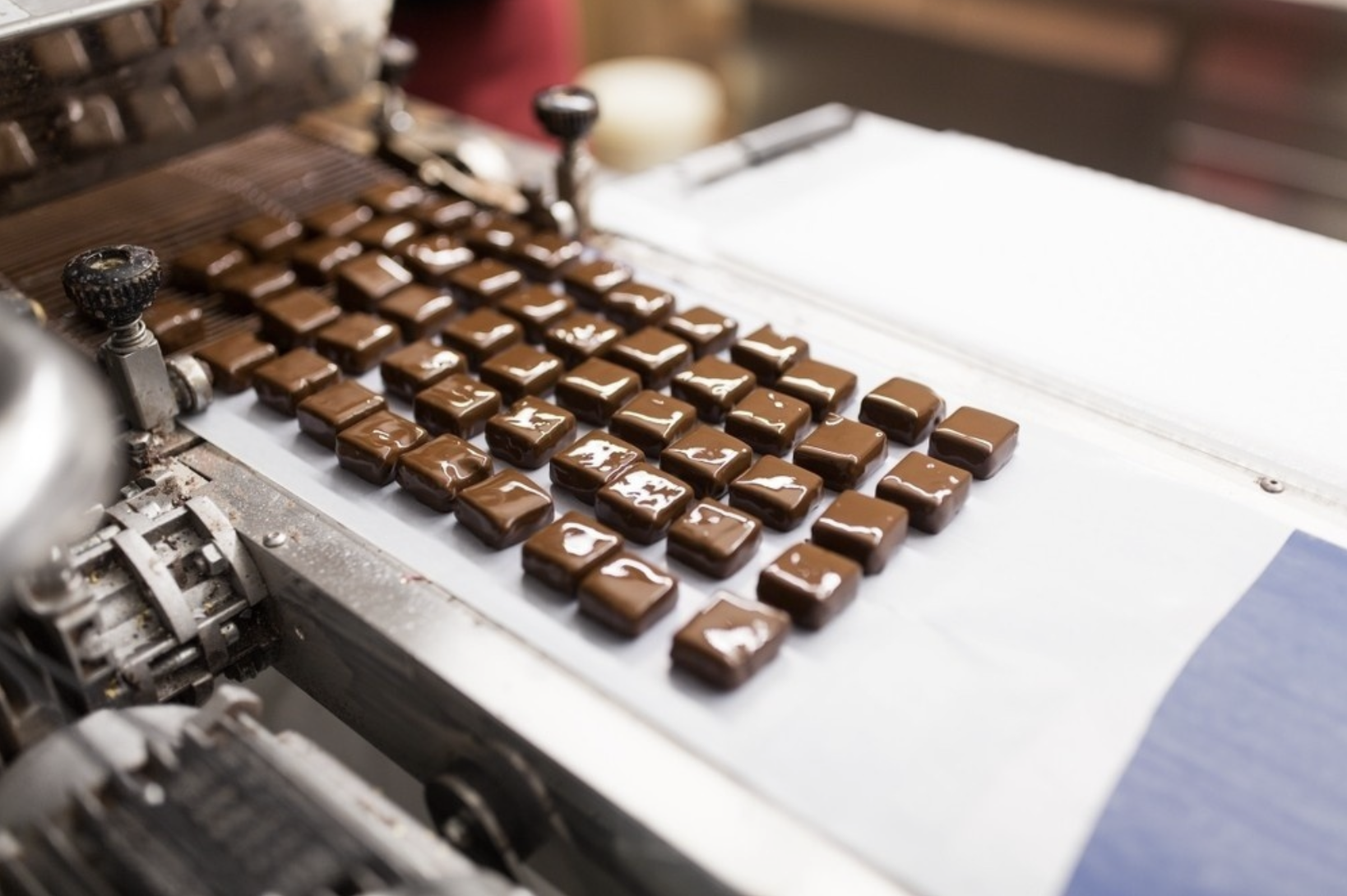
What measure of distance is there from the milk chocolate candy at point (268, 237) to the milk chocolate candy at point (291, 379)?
0.34 metres

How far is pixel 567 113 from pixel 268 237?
52 centimetres

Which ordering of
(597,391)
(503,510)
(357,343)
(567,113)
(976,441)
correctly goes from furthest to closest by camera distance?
1. (567,113)
2. (357,343)
3. (597,391)
4. (976,441)
5. (503,510)

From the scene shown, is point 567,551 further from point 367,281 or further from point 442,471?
point 367,281

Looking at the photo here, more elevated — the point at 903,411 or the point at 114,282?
the point at 114,282

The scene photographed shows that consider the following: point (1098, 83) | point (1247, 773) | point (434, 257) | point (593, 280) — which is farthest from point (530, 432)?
point (1098, 83)

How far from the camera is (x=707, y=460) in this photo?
139 centimetres

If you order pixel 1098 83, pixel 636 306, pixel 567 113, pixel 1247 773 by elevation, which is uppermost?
pixel 567 113

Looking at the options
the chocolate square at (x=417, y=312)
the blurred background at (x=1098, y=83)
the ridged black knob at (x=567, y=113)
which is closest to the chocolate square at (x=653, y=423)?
the chocolate square at (x=417, y=312)

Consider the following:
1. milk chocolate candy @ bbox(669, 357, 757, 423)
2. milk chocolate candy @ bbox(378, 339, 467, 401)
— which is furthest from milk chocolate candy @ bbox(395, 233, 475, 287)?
milk chocolate candy @ bbox(669, 357, 757, 423)

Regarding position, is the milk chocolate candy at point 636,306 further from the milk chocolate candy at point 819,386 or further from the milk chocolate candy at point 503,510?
the milk chocolate candy at point 503,510

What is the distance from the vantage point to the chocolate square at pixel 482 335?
1625 mm

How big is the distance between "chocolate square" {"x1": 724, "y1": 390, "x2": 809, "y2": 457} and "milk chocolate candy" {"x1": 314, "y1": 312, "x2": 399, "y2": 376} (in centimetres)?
52

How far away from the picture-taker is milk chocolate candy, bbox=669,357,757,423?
153 centimetres

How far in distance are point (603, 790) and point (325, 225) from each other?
4.05 feet
